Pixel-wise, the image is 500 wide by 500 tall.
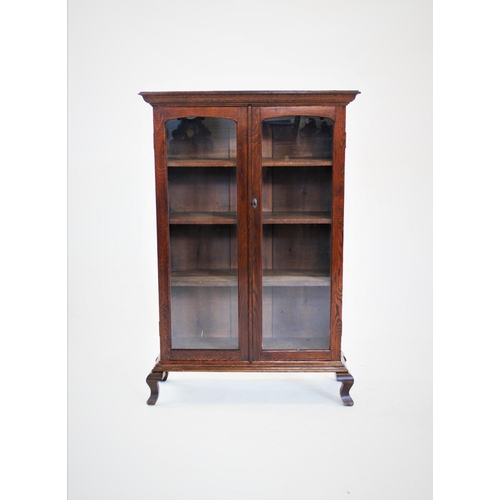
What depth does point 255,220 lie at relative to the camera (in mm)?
2420

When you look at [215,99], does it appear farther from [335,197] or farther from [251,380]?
[251,380]

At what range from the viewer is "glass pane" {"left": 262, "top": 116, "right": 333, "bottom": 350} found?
243 cm

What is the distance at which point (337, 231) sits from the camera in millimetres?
2420

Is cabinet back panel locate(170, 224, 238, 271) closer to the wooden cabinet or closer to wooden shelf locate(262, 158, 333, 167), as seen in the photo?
the wooden cabinet

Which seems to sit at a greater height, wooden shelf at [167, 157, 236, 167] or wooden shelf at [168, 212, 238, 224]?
wooden shelf at [167, 157, 236, 167]

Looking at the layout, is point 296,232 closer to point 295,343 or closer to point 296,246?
point 296,246

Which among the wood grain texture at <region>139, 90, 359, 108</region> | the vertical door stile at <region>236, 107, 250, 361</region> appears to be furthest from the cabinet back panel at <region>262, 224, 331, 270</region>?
the wood grain texture at <region>139, 90, 359, 108</region>

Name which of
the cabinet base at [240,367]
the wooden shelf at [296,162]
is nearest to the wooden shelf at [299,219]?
the wooden shelf at [296,162]

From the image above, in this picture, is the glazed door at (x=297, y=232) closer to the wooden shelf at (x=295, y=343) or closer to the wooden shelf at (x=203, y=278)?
the wooden shelf at (x=295, y=343)

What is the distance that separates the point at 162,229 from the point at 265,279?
0.54 metres

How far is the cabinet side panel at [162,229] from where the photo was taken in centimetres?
239

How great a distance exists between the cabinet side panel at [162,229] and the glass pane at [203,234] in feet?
0.12

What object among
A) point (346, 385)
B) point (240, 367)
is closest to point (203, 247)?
point (240, 367)

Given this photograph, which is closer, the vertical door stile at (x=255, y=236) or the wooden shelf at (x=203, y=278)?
the vertical door stile at (x=255, y=236)
